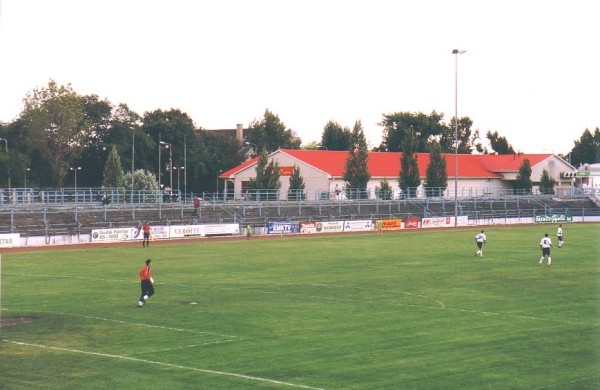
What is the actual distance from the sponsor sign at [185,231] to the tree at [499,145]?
11147 centimetres

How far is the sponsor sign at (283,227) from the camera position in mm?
81938

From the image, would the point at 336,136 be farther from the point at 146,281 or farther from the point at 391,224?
the point at 146,281

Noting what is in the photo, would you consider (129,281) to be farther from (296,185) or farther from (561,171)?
(561,171)

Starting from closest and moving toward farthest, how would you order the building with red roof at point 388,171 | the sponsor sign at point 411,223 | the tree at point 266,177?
the sponsor sign at point 411,223, the tree at point 266,177, the building with red roof at point 388,171

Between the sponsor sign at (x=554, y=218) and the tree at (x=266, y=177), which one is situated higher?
the tree at (x=266, y=177)

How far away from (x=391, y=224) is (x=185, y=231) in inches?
899

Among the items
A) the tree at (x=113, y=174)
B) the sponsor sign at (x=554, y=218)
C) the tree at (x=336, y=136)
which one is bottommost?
the sponsor sign at (x=554, y=218)

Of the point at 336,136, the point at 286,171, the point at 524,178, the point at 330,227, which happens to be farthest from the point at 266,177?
the point at 336,136

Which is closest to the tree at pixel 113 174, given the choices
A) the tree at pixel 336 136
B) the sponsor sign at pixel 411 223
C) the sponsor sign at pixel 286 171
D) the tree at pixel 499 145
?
the sponsor sign at pixel 286 171

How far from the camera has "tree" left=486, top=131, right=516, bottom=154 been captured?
17800 centimetres

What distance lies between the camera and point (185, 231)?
7619cm

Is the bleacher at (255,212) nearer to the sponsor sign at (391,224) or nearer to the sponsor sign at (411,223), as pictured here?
the sponsor sign at (411,223)

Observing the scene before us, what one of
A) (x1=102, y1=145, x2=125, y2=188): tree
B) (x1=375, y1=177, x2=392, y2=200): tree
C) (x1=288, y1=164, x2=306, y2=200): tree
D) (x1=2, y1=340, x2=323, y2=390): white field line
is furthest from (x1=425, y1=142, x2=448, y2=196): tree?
(x1=2, y1=340, x2=323, y2=390): white field line

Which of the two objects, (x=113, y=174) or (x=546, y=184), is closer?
(x=113, y=174)
